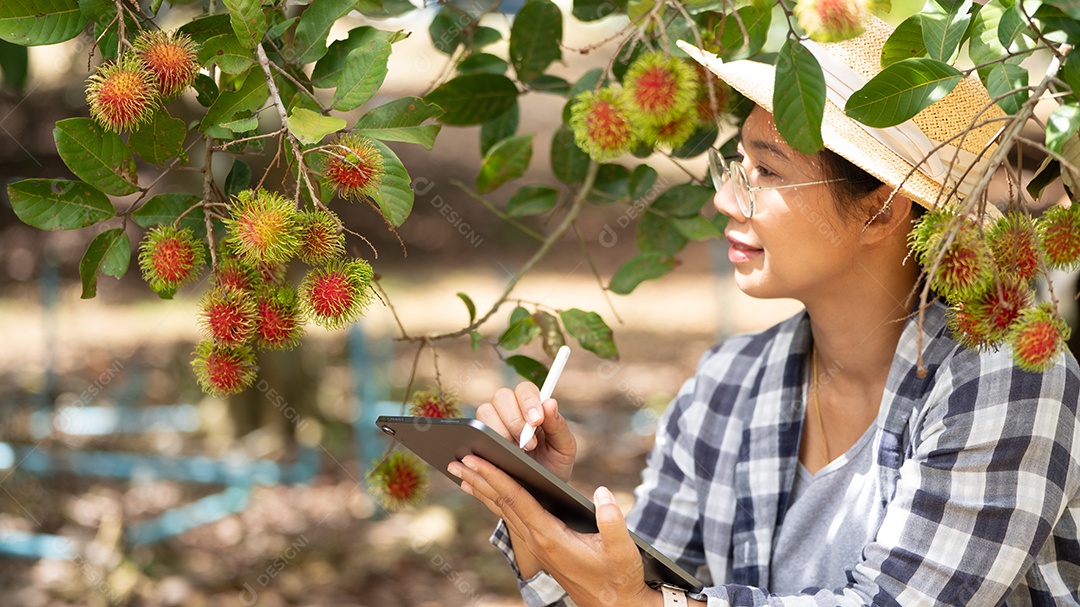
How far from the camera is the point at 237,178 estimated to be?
1068 millimetres

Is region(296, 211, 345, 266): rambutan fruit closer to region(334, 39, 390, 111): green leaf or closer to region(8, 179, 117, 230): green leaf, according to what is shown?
region(334, 39, 390, 111): green leaf

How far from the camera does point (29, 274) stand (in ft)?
15.0

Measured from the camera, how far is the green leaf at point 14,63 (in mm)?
1390

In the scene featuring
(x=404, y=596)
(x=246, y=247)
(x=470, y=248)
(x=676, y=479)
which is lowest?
(x=470, y=248)

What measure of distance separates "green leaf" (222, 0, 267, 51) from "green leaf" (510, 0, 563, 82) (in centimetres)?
58

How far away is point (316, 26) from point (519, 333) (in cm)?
50

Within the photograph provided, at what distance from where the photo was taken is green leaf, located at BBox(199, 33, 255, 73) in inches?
34.4

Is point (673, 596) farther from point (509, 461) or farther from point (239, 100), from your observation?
point (239, 100)

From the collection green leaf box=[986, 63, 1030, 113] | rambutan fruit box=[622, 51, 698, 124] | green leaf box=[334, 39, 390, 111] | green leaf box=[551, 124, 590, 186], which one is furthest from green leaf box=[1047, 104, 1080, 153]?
green leaf box=[551, 124, 590, 186]

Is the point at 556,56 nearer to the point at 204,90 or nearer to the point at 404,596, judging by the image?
the point at 204,90

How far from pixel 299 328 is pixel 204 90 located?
0.27 metres

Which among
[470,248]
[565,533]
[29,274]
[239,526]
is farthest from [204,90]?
[470,248]

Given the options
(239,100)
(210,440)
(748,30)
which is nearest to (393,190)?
(239,100)

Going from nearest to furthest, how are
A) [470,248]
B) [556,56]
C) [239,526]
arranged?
[556,56] < [239,526] < [470,248]
